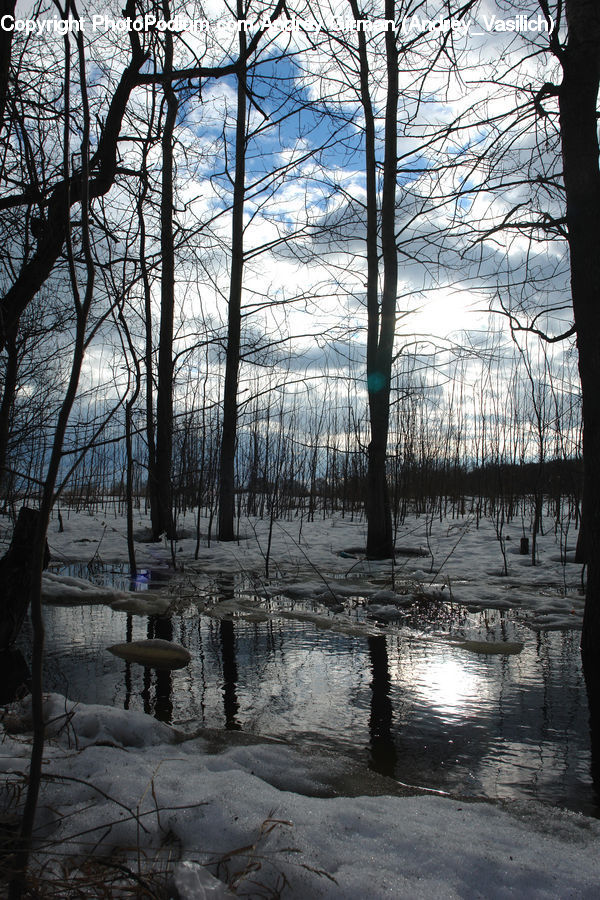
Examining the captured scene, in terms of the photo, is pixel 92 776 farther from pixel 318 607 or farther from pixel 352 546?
pixel 352 546

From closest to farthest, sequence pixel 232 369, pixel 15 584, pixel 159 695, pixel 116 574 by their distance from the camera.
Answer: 1. pixel 159 695
2. pixel 15 584
3. pixel 116 574
4. pixel 232 369

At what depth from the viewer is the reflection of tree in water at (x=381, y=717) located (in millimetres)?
1600

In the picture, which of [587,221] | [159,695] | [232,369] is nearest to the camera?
[159,695]

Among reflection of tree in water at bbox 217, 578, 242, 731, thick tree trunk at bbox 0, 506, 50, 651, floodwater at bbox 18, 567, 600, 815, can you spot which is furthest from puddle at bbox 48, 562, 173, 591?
thick tree trunk at bbox 0, 506, 50, 651

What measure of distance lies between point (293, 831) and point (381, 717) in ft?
3.09

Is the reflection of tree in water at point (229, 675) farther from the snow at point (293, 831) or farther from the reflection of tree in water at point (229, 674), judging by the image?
the snow at point (293, 831)

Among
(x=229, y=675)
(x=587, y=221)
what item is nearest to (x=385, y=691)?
(x=229, y=675)

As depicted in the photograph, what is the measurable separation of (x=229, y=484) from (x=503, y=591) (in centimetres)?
385

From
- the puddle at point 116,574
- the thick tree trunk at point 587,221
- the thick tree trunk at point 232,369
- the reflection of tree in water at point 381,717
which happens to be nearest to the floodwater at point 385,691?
the reflection of tree in water at point 381,717

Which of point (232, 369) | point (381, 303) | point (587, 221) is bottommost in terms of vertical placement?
point (587, 221)

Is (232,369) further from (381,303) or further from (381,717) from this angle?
(381,717)

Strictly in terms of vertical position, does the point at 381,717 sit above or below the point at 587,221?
below

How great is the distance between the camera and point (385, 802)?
1261 millimetres

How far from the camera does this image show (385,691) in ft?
7.04
